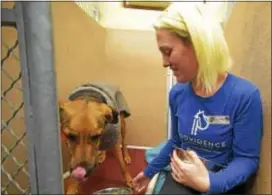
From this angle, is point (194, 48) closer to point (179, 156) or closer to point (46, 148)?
point (179, 156)

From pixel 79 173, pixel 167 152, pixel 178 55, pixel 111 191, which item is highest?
pixel 178 55

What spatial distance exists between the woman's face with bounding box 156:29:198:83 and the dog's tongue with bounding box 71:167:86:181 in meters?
0.71

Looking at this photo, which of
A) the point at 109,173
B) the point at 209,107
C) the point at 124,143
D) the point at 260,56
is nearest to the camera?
the point at 260,56

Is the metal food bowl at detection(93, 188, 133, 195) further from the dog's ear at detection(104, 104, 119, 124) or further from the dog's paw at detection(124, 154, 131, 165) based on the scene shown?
the dog's ear at detection(104, 104, 119, 124)

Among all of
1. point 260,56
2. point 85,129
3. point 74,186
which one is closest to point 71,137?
point 85,129

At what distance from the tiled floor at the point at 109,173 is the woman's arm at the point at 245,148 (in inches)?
33.2

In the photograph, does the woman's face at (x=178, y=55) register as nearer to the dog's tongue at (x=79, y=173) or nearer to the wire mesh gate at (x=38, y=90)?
the wire mesh gate at (x=38, y=90)

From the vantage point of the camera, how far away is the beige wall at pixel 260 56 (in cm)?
49

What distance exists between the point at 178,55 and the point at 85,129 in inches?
28.5

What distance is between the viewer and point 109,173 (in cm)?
150

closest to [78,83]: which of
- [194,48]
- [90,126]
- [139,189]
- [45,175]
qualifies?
[90,126]

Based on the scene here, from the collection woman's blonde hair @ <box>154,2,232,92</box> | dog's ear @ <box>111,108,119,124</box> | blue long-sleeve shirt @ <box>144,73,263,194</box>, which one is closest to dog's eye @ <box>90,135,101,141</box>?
dog's ear @ <box>111,108,119,124</box>

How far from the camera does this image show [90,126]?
128cm

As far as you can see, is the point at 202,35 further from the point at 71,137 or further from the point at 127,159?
the point at 127,159
